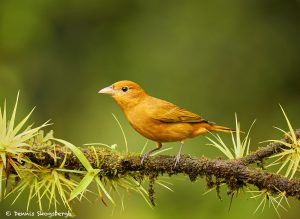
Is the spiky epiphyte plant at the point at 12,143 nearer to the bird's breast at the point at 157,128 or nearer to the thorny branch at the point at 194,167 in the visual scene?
the thorny branch at the point at 194,167

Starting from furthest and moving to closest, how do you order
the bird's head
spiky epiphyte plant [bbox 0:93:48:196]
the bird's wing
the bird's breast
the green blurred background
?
the green blurred background → the bird's head → the bird's wing → the bird's breast → spiky epiphyte plant [bbox 0:93:48:196]

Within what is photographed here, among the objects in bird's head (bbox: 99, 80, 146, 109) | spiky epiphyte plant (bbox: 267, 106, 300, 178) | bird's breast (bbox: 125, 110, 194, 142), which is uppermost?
bird's head (bbox: 99, 80, 146, 109)

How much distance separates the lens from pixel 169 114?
4.77 meters

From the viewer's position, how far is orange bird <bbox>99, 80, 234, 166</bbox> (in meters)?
4.62

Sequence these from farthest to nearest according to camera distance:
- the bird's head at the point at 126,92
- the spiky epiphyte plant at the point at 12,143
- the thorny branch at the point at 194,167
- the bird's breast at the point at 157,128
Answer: the bird's head at the point at 126,92 → the bird's breast at the point at 157,128 → the thorny branch at the point at 194,167 → the spiky epiphyte plant at the point at 12,143

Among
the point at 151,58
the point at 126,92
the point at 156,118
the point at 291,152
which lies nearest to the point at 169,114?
the point at 156,118

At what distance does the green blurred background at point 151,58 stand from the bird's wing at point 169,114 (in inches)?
127

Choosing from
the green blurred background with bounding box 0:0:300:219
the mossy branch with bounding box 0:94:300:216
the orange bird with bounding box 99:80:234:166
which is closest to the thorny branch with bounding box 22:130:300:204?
the mossy branch with bounding box 0:94:300:216

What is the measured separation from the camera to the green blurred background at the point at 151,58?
27.9 ft

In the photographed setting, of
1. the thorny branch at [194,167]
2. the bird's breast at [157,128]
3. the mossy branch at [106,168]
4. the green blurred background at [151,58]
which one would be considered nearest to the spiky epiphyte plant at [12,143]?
the mossy branch at [106,168]

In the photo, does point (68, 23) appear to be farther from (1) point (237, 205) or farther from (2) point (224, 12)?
(1) point (237, 205)

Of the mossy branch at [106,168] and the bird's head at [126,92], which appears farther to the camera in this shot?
the bird's head at [126,92]

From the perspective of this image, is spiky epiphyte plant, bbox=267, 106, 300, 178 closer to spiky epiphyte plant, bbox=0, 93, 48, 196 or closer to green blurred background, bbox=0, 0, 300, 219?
spiky epiphyte plant, bbox=0, 93, 48, 196

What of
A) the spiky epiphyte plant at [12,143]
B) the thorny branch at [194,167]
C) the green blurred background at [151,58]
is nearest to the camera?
the spiky epiphyte plant at [12,143]
